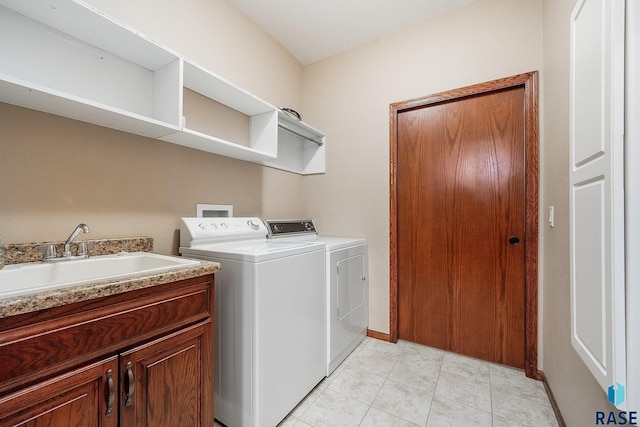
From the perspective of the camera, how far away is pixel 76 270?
1105mm

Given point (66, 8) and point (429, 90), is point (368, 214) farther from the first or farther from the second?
point (66, 8)

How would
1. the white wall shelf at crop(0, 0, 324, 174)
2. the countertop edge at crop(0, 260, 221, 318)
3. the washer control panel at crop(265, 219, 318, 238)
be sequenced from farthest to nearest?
the washer control panel at crop(265, 219, 318, 238) < the white wall shelf at crop(0, 0, 324, 174) < the countertop edge at crop(0, 260, 221, 318)

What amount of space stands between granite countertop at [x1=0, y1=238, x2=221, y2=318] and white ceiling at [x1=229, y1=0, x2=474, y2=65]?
6.87ft

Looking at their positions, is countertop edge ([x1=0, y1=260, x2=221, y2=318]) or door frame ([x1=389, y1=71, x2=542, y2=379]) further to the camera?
door frame ([x1=389, y1=71, x2=542, y2=379])

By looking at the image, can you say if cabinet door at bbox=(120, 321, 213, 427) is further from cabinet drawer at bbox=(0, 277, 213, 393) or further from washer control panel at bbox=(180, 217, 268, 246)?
washer control panel at bbox=(180, 217, 268, 246)

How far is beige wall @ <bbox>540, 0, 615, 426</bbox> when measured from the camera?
1.18 m

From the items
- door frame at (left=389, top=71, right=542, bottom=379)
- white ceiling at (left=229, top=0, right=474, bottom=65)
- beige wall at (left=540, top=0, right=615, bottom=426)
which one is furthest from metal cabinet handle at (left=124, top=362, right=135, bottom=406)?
white ceiling at (left=229, top=0, right=474, bottom=65)

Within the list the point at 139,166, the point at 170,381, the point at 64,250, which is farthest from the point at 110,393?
the point at 139,166

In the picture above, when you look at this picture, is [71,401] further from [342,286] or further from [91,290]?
[342,286]

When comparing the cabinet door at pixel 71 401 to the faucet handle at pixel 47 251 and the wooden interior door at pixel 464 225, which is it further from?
the wooden interior door at pixel 464 225

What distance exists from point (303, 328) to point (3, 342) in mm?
1176

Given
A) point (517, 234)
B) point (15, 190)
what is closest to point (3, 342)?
point (15, 190)

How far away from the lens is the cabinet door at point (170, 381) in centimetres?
86

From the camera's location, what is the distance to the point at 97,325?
0.78 metres
